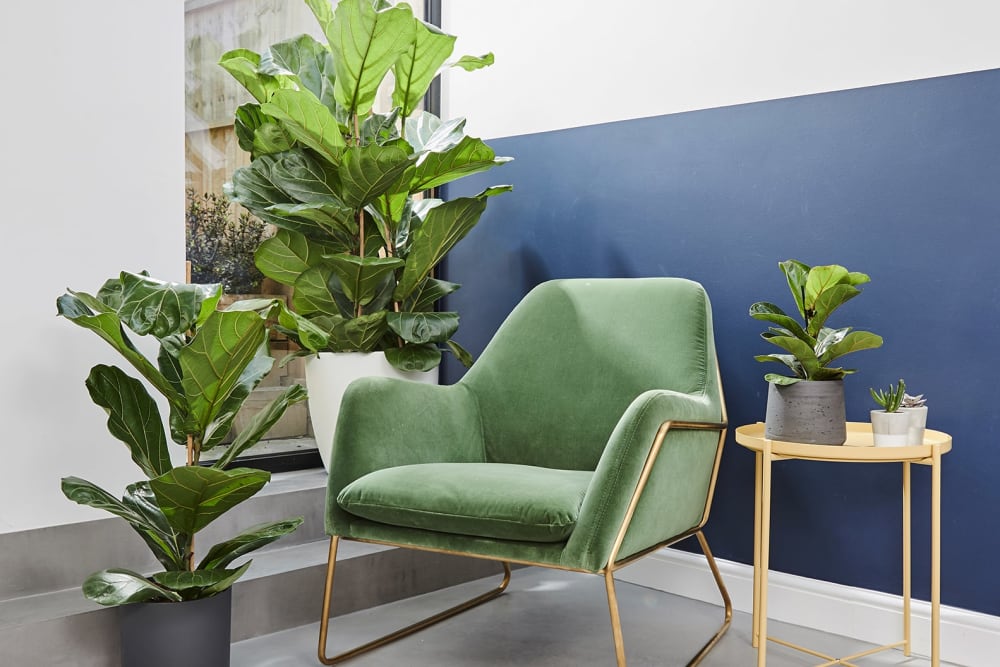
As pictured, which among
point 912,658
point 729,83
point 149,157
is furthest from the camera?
point 729,83

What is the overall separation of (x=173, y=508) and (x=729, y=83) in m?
2.01

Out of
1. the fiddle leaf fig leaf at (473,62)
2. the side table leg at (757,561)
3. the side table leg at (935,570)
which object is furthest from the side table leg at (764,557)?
the fiddle leaf fig leaf at (473,62)

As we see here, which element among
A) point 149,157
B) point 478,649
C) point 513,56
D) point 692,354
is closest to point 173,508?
point 478,649

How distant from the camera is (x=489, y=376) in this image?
2.65 metres

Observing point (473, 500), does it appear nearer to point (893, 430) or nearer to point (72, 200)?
point (893, 430)

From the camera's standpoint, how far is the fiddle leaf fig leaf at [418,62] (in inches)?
109

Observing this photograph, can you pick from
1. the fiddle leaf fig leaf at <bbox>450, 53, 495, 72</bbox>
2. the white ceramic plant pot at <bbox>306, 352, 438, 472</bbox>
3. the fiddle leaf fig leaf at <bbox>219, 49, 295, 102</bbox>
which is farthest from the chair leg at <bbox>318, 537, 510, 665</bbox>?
the fiddle leaf fig leaf at <bbox>450, 53, 495, 72</bbox>

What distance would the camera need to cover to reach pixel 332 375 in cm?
288

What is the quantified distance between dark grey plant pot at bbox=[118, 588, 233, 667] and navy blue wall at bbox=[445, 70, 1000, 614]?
1.57 metres

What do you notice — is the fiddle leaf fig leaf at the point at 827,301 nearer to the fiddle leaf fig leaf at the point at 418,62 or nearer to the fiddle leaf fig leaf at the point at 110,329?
the fiddle leaf fig leaf at the point at 418,62

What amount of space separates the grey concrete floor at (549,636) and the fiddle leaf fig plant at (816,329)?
2.50ft

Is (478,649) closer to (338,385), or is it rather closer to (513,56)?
(338,385)

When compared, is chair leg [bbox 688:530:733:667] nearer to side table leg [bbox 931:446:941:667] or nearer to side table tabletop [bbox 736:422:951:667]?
side table tabletop [bbox 736:422:951:667]

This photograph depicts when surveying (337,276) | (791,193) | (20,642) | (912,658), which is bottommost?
(912,658)
